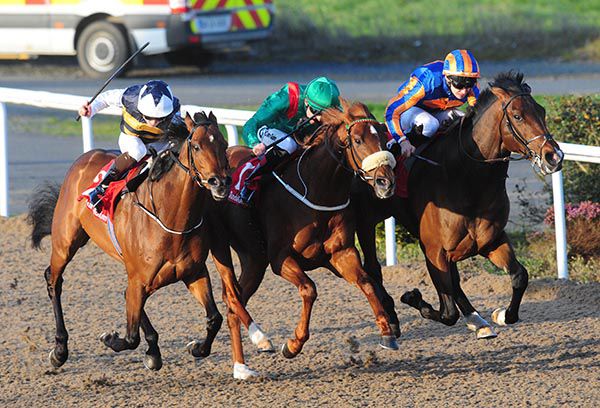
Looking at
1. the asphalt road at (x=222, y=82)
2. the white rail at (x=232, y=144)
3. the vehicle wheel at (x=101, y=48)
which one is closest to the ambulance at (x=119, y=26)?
the vehicle wheel at (x=101, y=48)

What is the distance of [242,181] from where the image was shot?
7105 mm

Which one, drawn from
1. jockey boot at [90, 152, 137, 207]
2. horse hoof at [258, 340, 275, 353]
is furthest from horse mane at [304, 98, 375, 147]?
horse hoof at [258, 340, 275, 353]

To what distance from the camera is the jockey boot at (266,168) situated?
23.3ft

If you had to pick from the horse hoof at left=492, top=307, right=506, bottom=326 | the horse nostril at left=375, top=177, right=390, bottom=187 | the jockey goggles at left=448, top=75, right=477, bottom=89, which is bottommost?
the horse hoof at left=492, top=307, right=506, bottom=326

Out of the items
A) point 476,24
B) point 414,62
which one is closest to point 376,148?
point 414,62

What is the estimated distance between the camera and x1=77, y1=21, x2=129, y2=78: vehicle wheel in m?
17.1

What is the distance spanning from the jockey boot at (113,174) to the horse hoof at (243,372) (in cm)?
127

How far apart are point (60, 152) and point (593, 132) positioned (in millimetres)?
6894

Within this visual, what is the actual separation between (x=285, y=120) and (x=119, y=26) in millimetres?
10313

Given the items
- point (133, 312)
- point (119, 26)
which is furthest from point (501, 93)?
point (119, 26)

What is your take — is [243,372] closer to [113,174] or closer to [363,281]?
[363,281]

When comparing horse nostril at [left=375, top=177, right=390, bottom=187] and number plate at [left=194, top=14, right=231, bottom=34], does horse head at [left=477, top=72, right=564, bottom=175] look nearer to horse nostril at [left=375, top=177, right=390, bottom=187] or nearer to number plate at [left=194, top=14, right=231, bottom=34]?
horse nostril at [left=375, top=177, right=390, bottom=187]

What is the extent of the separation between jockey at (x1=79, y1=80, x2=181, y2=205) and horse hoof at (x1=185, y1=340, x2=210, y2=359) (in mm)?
1005

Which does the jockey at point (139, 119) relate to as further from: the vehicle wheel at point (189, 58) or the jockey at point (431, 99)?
the vehicle wheel at point (189, 58)
